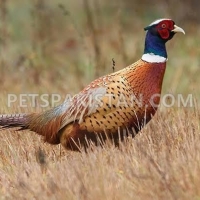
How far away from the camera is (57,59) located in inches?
555

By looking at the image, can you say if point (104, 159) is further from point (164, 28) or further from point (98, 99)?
point (164, 28)

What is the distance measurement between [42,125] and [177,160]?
1.77 meters

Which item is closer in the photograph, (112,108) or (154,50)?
(112,108)

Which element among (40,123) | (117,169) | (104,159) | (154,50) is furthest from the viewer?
(40,123)

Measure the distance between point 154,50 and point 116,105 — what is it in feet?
2.09

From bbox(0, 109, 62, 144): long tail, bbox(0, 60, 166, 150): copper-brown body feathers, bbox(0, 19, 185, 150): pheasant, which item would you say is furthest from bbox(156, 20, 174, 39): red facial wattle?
bbox(0, 109, 62, 144): long tail

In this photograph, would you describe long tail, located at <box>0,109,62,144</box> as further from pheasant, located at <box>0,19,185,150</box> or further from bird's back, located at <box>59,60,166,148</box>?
bird's back, located at <box>59,60,166,148</box>

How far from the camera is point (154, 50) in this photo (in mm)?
6676

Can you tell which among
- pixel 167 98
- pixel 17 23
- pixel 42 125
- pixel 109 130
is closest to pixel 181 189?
pixel 109 130

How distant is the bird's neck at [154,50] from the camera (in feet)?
21.7

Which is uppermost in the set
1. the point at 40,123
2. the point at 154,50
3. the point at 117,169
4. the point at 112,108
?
the point at 154,50

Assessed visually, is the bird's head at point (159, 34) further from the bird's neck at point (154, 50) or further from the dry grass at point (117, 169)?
the dry grass at point (117, 169)

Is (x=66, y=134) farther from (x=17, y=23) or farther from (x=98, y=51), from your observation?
(x=17, y=23)

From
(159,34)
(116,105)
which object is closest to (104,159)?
(116,105)
